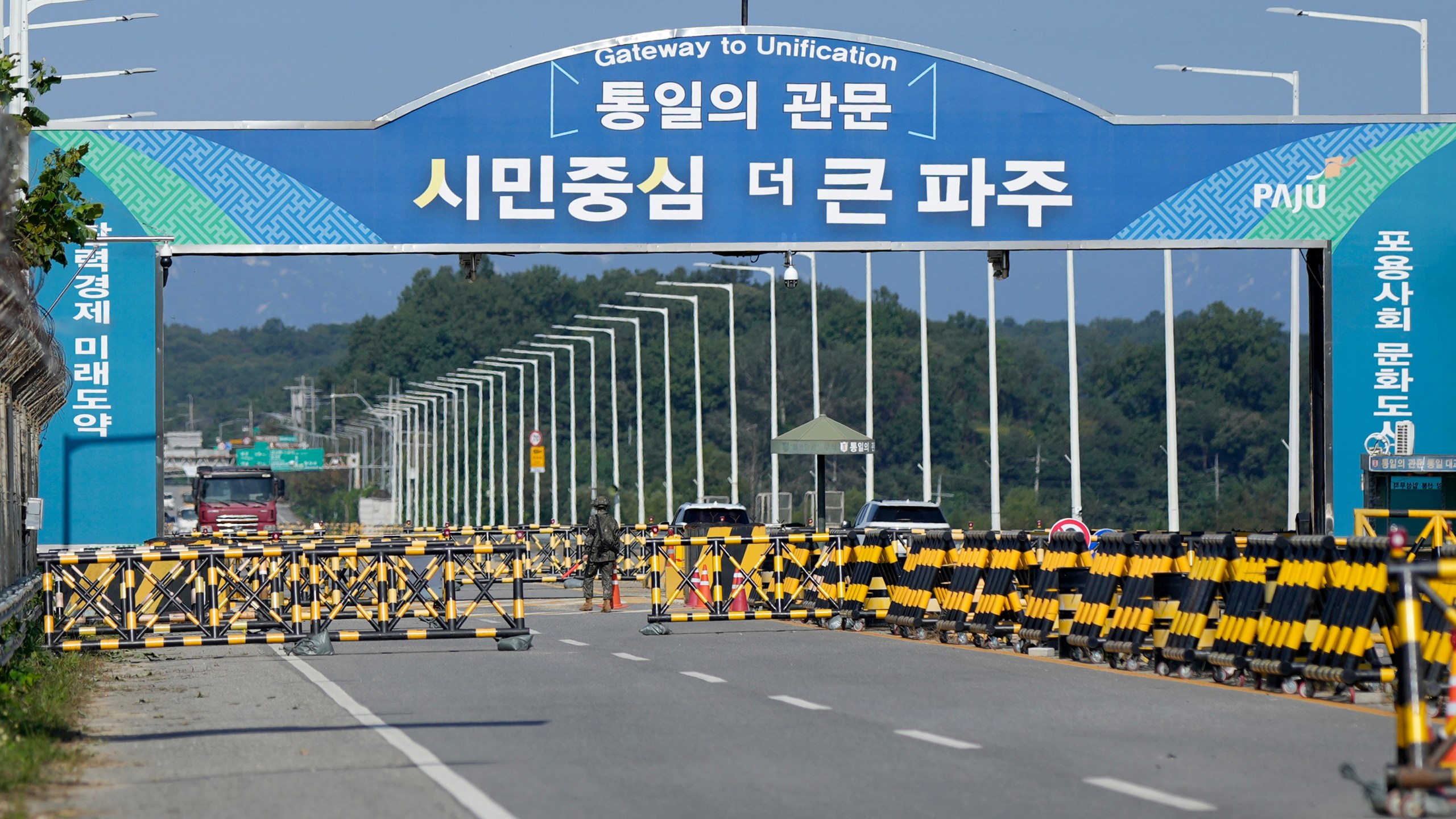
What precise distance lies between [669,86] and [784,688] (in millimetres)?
12708

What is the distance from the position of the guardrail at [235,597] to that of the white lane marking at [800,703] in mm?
6404

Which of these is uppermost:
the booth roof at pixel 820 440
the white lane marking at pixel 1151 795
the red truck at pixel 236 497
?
the booth roof at pixel 820 440

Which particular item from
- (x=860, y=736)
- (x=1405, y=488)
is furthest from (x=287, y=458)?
(x=860, y=736)

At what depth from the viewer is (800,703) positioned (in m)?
14.6

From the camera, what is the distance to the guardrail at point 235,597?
20297 mm

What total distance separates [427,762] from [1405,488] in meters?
20.9

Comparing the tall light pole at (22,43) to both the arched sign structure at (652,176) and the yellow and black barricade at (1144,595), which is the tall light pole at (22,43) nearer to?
the arched sign structure at (652,176)

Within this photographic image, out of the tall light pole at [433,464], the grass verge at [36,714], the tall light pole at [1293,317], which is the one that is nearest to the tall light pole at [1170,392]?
the tall light pole at [1293,317]

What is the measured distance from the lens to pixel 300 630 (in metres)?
21.2

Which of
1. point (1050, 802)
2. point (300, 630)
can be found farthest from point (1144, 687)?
point (300, 630)

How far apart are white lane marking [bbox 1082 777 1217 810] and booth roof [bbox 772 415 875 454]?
24848 millimetres

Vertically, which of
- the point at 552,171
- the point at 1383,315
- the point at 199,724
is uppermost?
the point at 552,171

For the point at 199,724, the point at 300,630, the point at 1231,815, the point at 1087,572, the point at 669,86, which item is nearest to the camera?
the point at 1231,815

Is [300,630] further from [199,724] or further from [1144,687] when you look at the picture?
[1144,687]
